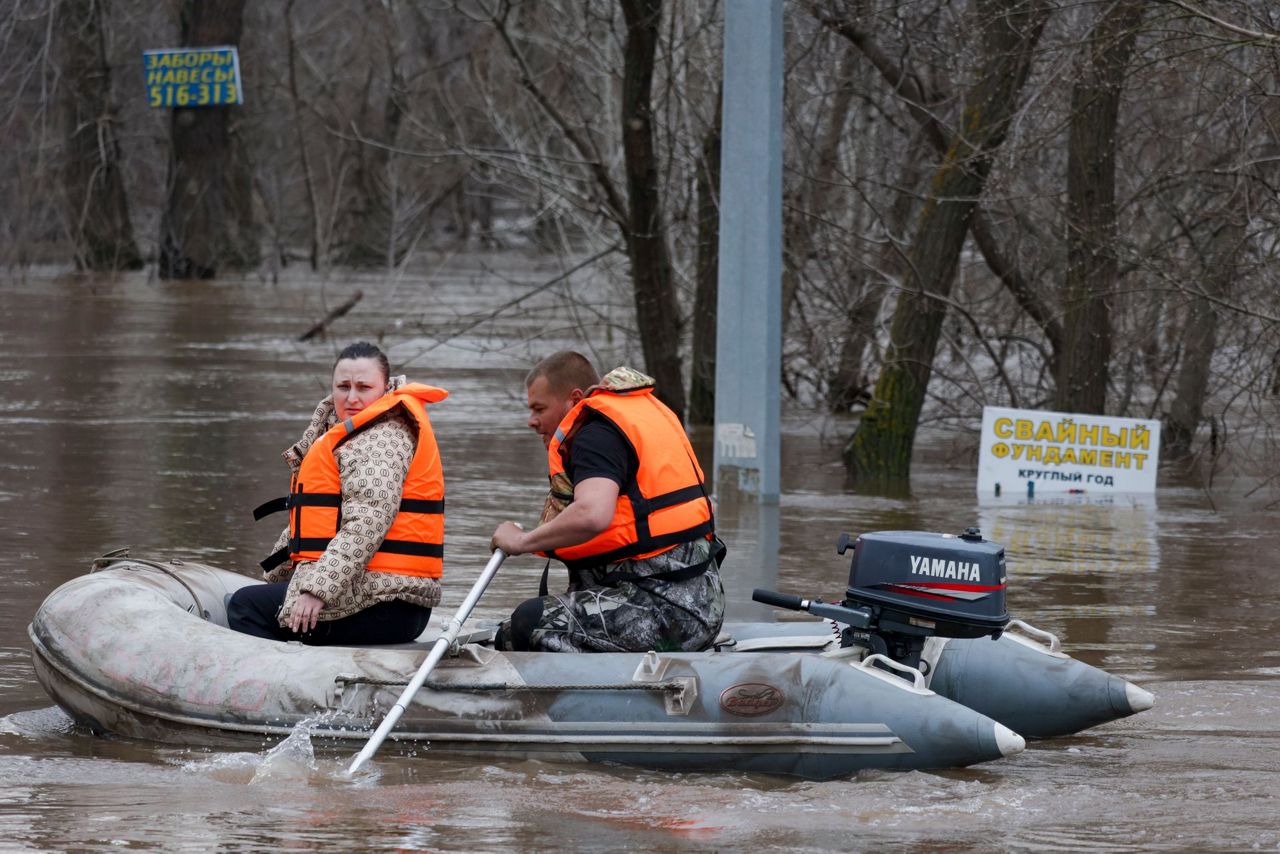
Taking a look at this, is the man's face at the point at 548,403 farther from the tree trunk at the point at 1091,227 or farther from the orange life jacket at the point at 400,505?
the tree trunk at the point at 1091,227

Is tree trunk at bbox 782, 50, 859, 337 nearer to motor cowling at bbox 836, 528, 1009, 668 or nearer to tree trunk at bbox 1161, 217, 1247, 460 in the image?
tree trunk at bbox 1161, 217, 1247, 460

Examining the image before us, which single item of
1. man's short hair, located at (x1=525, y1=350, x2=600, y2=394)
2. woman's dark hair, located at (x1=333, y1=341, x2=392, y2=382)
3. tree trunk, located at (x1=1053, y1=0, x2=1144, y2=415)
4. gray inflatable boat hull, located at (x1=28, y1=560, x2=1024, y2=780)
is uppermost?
tree trunk, located at (x1=1053, y1=0, x2=1144, y2=415)

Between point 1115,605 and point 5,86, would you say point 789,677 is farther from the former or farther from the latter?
point 5,86

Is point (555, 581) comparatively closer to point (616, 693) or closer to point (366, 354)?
point (366, 354)

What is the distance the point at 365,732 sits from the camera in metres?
5.73

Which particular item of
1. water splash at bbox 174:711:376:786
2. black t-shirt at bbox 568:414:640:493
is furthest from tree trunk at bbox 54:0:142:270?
black t-shirt at bbox 568:414:640:493

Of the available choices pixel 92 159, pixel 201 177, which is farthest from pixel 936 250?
pixel 92 159

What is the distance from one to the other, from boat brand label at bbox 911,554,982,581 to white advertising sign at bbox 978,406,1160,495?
6.06 m

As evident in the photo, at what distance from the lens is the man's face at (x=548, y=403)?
6.01 metres

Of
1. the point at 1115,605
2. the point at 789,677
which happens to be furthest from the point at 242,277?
the point at 789,677

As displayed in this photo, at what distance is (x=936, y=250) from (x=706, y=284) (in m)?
2.51

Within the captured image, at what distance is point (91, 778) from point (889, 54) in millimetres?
9670

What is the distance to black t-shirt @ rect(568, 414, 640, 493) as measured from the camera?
18.8 ft

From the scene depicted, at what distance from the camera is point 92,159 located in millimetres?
32469
